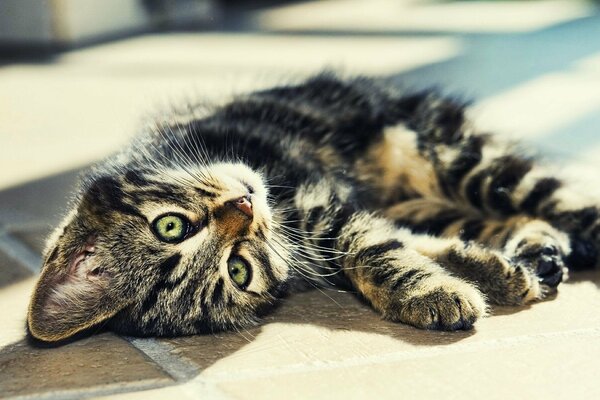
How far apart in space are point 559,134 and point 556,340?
1.66 meters

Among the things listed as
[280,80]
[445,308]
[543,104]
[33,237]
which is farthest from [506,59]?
[445,308]

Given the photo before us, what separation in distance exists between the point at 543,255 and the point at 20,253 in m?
1.42

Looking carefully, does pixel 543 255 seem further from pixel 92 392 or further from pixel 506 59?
pixel 506 59

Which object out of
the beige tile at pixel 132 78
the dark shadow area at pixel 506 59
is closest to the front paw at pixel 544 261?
the beige tile at pixel 132 78

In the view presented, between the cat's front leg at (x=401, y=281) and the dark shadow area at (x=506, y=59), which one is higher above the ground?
the dark shadow area at (x=506, y=59)

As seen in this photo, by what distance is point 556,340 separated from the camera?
5.74 ft

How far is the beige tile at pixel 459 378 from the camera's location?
60.9 inches

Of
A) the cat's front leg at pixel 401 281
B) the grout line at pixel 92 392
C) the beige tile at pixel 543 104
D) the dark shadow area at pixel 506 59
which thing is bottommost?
the grout line at pixel 92 392

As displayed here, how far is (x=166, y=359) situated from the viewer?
5.72 ft

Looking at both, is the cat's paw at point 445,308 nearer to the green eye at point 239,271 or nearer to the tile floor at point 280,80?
the tile floor at point 280,80

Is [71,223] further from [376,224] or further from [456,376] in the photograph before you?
[456,376]

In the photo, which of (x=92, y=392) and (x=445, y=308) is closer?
(x=92, y=392)

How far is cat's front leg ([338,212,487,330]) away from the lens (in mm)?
1820

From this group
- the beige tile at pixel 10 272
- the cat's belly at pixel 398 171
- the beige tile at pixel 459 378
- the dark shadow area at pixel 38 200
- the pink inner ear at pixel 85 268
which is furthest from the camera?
the dark shadow area at pixel 38 200
